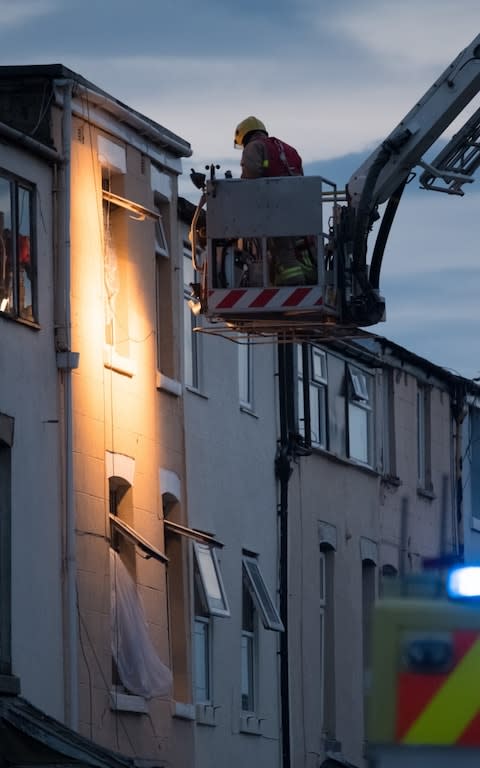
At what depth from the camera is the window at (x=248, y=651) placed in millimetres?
24428

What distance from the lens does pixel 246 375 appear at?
25.1 m

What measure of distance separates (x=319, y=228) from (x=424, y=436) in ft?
49.5

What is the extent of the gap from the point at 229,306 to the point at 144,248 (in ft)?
12.7

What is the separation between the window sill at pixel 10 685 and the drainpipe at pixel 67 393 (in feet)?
3.66

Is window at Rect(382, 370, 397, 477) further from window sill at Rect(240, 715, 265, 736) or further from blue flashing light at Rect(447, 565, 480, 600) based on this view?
blue flashing light at Rect(447, 565, 480, 600)

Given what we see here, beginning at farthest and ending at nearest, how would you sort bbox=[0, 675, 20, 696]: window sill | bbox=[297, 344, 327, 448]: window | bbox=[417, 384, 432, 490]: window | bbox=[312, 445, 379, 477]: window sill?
1. bbox=[417, 384, 432, 490]: window
2. bbox=[312, 445, 379, 477]: window sill
3. bbox=[297, 344, 327, 448]: window
4. bbox=[0, 675, 20, 696]: window sill

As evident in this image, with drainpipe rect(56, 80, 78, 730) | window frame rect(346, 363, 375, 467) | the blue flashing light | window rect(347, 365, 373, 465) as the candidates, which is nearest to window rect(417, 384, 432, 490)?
window frame rect(346, 363, 375, 467)

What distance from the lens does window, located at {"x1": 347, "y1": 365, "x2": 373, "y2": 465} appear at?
2917 centimetres

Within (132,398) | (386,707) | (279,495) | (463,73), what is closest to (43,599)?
(132,398)

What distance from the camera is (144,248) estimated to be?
840 inches

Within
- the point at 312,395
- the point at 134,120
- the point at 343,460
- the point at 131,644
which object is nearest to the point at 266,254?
the point at 134,120

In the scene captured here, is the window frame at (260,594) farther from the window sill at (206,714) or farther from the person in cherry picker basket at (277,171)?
the person in cherry picker basket at (277,171)

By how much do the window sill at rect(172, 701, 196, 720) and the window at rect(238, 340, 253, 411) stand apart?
14.4ft

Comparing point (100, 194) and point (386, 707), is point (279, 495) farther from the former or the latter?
point (386, 707)
